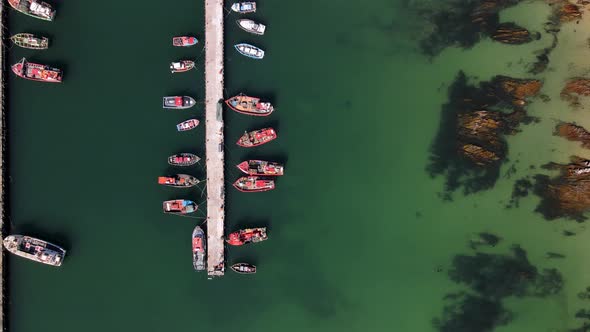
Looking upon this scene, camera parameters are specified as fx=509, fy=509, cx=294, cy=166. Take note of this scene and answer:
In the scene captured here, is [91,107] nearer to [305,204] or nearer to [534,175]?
[305,204]

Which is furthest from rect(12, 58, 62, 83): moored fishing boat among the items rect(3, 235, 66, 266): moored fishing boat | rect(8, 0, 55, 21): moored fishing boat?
rect(3, 235, 66, 266): moored fishing boat

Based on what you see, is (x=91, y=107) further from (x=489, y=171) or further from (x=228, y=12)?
(x=489, y=171)

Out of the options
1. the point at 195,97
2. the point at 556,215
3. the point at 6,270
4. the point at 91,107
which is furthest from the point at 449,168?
the point at 6,270

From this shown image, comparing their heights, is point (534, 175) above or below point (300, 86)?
below

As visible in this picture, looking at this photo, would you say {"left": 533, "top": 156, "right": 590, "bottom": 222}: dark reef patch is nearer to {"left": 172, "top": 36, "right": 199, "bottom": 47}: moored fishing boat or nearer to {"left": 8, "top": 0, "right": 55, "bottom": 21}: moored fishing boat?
{"left": 172, "top": 36, "right": 199, "bottom": 47}: moored fishing boat

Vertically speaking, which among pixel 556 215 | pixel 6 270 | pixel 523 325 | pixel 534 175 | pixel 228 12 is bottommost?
pixel 523 325

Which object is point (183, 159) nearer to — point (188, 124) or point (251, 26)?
point (188, 124)
